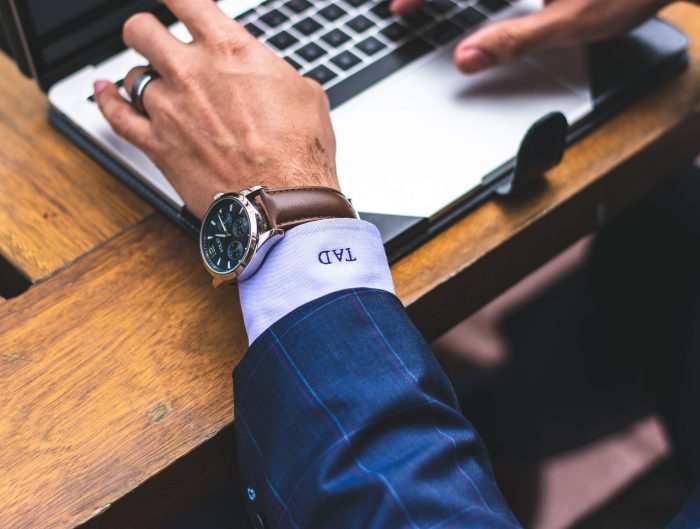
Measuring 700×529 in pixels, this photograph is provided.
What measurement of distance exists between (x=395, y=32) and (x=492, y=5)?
10cm

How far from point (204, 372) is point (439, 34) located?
0.37 metres

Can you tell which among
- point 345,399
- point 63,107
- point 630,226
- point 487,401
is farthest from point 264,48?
point 487,401

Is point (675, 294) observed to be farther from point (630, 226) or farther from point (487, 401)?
point (487, 401)

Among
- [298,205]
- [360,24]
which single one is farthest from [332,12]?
[298,205]

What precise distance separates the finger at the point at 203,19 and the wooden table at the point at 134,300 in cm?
14

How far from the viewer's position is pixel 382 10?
728mm

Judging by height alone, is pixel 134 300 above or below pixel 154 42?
below

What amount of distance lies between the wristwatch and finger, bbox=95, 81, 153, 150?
0.33 feet

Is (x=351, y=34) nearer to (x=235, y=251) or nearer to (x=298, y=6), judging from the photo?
(x=298, y=6)

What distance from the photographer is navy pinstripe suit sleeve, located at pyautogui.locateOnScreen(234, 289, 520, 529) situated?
47 cm

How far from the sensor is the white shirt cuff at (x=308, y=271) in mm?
522

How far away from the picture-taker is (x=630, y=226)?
957 mm

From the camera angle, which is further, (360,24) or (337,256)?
(360,24)

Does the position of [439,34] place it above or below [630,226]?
above
